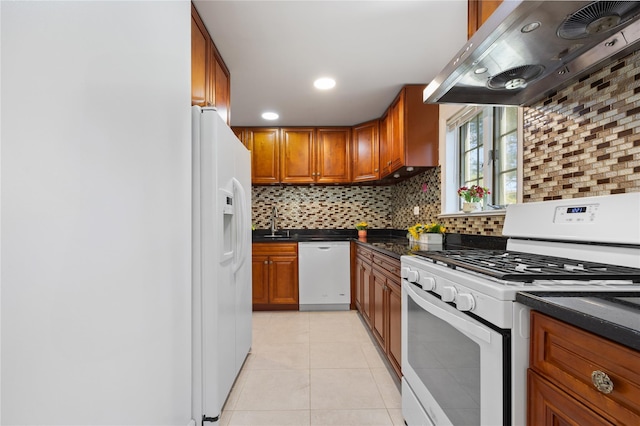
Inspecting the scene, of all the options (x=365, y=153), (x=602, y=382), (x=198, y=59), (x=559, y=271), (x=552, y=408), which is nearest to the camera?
(x=602, y=382)

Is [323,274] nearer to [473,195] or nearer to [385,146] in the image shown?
[385,146]

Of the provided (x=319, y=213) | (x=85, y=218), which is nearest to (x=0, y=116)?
(x=85, y=218)

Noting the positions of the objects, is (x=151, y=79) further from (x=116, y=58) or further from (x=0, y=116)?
(x=0, y=116)

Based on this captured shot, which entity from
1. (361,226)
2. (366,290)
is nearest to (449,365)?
(366,290)

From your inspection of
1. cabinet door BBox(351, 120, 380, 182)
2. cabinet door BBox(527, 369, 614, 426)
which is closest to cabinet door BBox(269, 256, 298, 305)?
cabinet door BBox(351, 120, 380, 182)

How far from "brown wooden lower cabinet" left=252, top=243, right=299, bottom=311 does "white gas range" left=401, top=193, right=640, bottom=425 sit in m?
2.17

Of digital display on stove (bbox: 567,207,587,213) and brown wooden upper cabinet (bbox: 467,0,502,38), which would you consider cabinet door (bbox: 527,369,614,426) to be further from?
brown wooden upper cabinet (bbox: 467,0,502,38)

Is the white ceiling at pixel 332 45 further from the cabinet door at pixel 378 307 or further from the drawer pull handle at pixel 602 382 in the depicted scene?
the drawer pull handle at pixel 602 382

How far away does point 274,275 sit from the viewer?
12.0 ft

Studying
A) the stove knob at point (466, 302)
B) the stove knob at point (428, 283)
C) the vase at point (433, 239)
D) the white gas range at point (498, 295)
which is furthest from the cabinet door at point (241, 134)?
the stove knob at point (466, 302)

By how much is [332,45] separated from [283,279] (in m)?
2.49

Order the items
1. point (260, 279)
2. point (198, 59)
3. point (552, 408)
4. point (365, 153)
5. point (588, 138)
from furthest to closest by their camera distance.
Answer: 1. point (365, 153)
2. point (260, 279)
3. point (198, 59)
4. point (588, 138)
5. point (552, 408)

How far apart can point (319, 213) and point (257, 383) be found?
2.57 meters

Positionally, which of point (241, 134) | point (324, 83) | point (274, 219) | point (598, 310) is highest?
point (324, 83)
